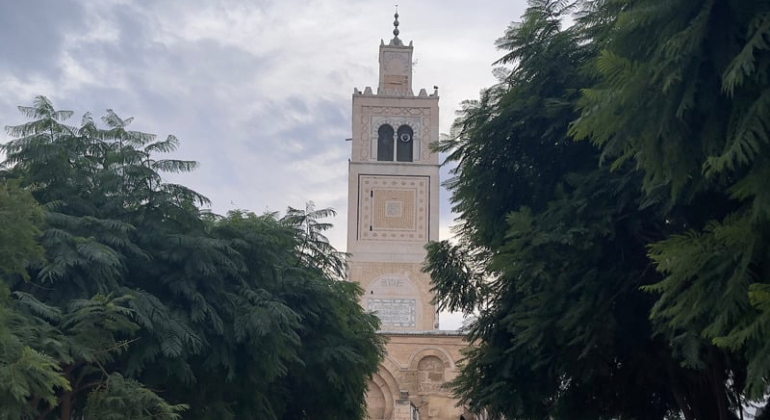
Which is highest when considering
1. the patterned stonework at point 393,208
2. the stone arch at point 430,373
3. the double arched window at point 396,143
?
the double arched window at point 396,143

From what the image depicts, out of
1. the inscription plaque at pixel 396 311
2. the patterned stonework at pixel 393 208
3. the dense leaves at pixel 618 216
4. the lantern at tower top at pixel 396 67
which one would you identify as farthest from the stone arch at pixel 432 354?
the dense leaves at pixel 618 216

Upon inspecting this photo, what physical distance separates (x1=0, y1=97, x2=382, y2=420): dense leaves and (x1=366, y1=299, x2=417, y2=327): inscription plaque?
19184 millimetres

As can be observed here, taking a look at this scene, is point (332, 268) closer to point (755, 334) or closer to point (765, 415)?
point (765, 415)

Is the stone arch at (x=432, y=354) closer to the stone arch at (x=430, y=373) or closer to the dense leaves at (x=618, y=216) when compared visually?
the stone arch at (x=430, y=373)

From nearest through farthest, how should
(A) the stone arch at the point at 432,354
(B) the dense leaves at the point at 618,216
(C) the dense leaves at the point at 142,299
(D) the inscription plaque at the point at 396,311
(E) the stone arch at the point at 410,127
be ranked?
(B) the dense leaves at the point at 618,216
(C) the dense leaves at the point at 142,299
(A) the stone arch at the point at 432,354
(D) the inscription plaque at the point at 396,311
(E) the stone arch at the point at 410,127

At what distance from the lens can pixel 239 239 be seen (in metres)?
15.5

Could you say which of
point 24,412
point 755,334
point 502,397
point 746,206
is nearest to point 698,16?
point 746,206

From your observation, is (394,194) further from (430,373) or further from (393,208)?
(430,373)

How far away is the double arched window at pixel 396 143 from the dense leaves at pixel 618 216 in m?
24.9

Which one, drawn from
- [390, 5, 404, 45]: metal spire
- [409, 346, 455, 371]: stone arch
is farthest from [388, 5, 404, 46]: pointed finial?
[409, 346, 455, 371]: stone arch

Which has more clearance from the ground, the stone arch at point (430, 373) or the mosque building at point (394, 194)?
the mosque building at point (394, 194)

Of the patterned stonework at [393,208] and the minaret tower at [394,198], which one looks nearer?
the minaret tower at [394,198]

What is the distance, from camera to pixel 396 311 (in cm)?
3722

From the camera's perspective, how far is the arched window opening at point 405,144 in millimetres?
39438
